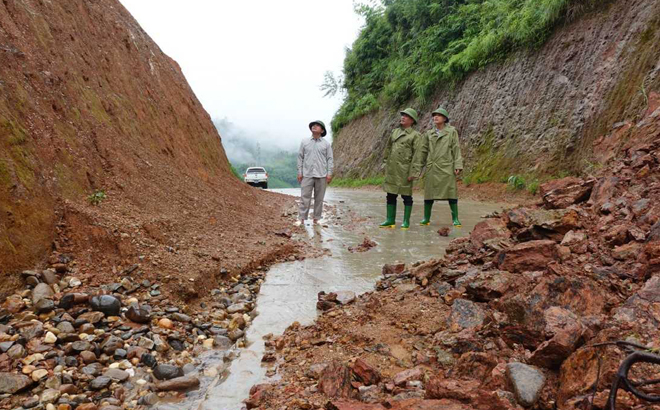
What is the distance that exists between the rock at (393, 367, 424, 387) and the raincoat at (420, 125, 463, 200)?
5.29 m

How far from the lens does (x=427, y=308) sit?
2.76 m

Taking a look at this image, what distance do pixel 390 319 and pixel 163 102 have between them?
27.3 ft

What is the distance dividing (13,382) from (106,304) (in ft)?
2.62

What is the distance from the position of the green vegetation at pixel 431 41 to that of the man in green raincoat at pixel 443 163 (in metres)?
8.92

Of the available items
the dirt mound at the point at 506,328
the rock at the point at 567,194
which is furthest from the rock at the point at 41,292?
the rock at the point at 567,194

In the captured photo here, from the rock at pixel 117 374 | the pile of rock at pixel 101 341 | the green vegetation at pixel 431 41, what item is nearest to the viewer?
the pile of rock at pixel 101 341

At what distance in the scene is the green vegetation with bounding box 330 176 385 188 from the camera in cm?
2317

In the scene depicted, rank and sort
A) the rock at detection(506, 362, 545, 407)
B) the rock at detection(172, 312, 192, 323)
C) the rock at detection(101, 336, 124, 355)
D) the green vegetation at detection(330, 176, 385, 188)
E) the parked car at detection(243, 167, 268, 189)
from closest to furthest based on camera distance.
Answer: the rock at detection(506, 362, 545, 407)
the rock at detection(101, 336, 124, 355)
the rock at detection(172, 312, 192, 323)
the green vegetation at detection(330, 176, 385, 188)
the parked car at detection(243, 167, 268, 189)

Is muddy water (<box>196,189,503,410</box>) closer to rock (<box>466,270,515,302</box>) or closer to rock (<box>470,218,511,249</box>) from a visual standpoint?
rock (<box>470,218,511,249</box>)

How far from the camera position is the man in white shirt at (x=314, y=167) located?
24.9 feet

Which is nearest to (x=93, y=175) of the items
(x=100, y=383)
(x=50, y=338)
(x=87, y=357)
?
(x=50, y=338)

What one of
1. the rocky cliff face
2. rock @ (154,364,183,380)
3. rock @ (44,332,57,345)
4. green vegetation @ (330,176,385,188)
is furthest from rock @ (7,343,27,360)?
green vegetation @ (330,176,385,188)

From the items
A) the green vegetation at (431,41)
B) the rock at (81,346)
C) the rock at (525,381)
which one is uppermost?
the green vegetation at (431,41)

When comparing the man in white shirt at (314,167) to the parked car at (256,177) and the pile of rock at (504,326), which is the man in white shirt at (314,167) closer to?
the pile of rock at (504,326)
